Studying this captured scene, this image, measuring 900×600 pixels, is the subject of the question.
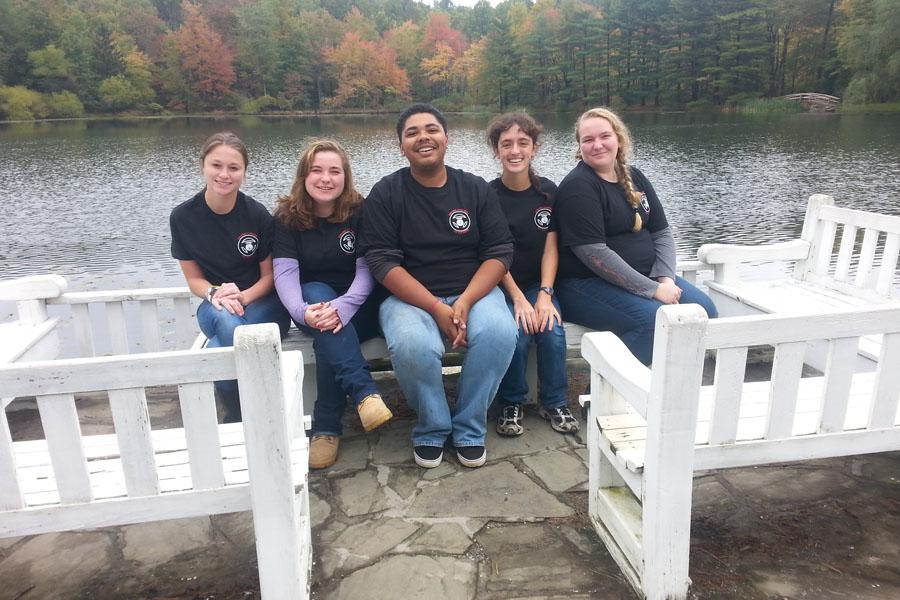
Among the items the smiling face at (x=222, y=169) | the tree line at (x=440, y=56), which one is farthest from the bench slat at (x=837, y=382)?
the tree line at (x=440, y=56)

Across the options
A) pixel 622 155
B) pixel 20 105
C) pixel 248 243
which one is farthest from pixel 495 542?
pixel 20 105

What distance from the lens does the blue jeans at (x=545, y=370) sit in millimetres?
3381

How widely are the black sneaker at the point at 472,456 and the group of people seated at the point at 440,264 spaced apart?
1.2 inches

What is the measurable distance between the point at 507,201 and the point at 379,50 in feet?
228

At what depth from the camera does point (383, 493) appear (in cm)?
281

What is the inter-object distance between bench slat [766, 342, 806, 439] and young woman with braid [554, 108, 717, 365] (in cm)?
119

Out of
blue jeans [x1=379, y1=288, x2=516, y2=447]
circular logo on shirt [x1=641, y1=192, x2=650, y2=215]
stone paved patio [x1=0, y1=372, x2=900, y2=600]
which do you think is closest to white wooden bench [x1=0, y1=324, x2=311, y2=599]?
stone paved patio [x1=0, y1=372, x2=900, y2=600]

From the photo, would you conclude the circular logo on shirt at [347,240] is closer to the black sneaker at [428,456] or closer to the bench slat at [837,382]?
the black sneaker at [428,456]

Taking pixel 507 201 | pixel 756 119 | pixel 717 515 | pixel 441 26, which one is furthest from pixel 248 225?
pixel 441 26

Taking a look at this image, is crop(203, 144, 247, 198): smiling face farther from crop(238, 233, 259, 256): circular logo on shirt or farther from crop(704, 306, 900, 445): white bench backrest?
crop(704, 306, 900, 445): white bench backrest

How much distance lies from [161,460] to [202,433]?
34 centimetres

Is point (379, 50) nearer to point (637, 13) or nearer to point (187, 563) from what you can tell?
point (637, 13)

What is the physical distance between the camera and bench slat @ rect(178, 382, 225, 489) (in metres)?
1.80

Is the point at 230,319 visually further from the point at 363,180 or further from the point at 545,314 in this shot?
the point at 363,180
